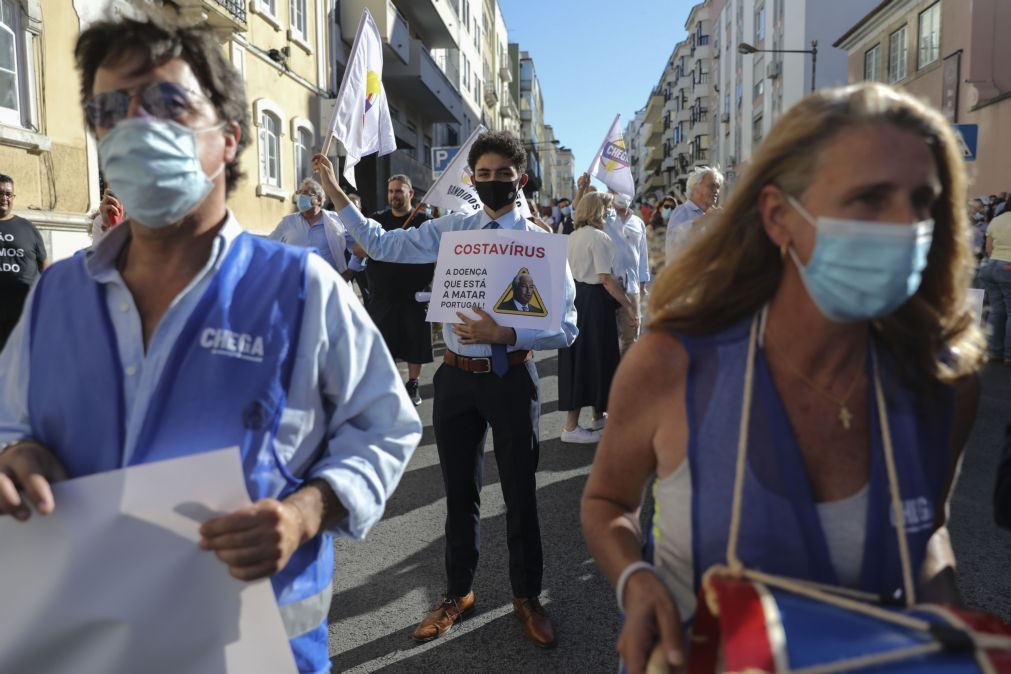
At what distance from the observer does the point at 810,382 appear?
5.13 ft

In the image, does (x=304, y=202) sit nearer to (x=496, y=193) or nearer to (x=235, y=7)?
(x=496, y=193)

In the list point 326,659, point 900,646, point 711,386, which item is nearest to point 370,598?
point 326,659

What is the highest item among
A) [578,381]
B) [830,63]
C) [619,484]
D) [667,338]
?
[830,63]

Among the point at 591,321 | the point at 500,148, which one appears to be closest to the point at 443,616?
the point at 500,148

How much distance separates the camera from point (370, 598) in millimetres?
3869

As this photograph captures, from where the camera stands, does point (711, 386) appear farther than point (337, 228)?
No

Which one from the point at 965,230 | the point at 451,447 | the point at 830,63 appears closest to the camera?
the point at 965,230

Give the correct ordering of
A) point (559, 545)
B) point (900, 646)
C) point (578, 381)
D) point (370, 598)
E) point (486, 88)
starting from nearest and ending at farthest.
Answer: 1. point (900, 646)
2. point (370, 598)
3. point (559, 545)
4. point (578, 381)
5. point (486, 88)

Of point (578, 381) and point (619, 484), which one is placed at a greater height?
point (619, 484)

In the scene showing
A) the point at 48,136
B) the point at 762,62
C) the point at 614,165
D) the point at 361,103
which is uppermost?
the point at 762,62

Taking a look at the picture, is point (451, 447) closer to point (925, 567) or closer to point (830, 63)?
point (925, 567)

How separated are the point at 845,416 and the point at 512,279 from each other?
6.48 feet

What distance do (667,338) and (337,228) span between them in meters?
6.58

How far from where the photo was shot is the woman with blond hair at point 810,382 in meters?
1.43
